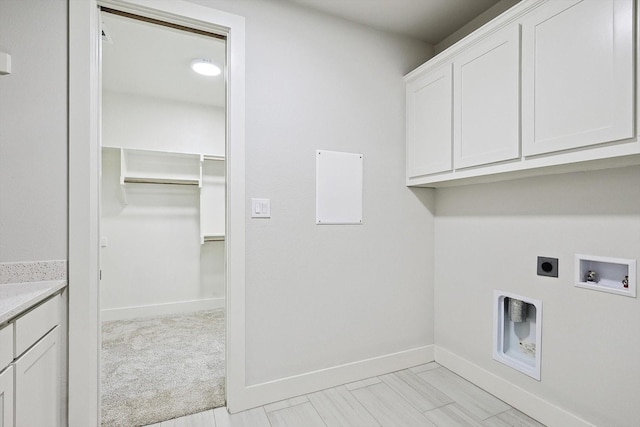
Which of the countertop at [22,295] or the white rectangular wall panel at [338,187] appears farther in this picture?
the white rectangular wall panel at [338,187]

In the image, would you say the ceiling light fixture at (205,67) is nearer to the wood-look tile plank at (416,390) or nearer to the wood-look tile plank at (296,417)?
the wood-look tile plank at (296,417)

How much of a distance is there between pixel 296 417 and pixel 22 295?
4.85 ft

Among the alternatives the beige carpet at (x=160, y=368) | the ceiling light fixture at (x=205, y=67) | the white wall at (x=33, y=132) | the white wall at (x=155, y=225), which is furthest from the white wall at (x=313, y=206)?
the white wall at (x=155, y=225)

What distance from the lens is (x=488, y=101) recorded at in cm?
175

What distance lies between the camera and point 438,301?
244 centimetres

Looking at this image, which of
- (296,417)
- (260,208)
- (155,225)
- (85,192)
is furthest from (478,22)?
(155,225)

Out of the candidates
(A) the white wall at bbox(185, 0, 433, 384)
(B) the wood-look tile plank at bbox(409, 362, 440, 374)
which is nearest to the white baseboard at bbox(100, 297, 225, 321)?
(A) the white wall at bbox(185, 0, 433, 384)

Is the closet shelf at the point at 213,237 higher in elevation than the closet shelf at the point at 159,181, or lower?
lower

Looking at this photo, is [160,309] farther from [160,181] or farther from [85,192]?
[85,192]

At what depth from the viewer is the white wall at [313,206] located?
1909 mm

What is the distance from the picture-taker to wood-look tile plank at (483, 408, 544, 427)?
5.53 ft

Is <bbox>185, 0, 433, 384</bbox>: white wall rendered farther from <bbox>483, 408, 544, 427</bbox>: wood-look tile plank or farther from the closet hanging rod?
the closet hanging rod

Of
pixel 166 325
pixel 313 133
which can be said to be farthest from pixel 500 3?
pixel 166 325

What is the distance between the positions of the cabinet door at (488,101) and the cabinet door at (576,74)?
6 centimetres
